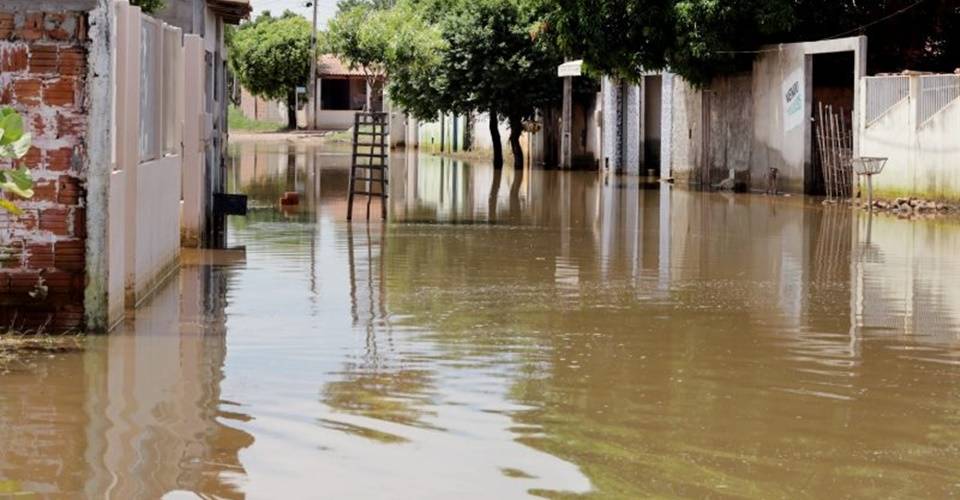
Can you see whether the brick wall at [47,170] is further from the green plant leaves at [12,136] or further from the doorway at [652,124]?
the doorway at [652,124]

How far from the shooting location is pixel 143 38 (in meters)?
13.7

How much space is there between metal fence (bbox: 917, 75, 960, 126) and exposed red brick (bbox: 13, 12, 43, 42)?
62.4 ft

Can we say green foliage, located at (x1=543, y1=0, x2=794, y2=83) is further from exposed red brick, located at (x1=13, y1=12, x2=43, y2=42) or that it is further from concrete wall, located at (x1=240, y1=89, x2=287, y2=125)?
concrete wall, located at (x1=240, y1=89, x2=287, y2=125)

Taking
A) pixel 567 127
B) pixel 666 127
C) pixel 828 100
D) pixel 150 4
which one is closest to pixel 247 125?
pixel 567 127

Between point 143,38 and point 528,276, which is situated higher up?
point 143,38

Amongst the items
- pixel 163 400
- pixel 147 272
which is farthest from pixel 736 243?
pixel 163 400

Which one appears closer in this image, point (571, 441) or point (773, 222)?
point (571, 441)

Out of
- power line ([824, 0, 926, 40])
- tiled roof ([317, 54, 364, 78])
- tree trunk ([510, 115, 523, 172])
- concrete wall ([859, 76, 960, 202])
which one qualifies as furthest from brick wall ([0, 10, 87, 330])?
tiled roof ([317, 54, 364, 78])

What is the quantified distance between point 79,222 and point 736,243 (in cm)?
1078

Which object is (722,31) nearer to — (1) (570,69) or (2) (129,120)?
(1) (570,69)

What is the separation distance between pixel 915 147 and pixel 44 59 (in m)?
19.7

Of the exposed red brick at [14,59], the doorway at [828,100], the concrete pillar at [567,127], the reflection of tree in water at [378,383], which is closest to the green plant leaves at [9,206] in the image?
the exposed red brick at [14,59]

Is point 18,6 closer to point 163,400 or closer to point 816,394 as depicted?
point 163,400

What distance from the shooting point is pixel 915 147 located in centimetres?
2809
